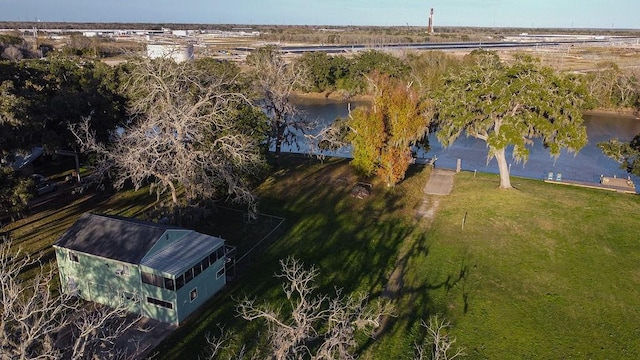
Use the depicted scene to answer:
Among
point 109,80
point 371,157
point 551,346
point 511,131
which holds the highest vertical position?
point 109,80

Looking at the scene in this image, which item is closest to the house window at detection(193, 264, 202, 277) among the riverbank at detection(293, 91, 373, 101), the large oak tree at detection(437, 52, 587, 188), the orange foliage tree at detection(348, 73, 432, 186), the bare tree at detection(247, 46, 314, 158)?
the bare tree at detection(247, 46, 314, 158)

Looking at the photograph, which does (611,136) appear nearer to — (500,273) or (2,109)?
(500,273)

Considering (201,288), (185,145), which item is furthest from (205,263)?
(185,145)

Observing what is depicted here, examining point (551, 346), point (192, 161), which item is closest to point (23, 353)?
point (192, 161)

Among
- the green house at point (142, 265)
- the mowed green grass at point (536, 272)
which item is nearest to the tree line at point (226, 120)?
the green house at point (142, 265)

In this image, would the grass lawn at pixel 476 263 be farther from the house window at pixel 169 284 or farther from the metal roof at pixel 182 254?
the metal roof at pixel 182 254

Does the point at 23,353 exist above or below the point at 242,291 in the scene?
above

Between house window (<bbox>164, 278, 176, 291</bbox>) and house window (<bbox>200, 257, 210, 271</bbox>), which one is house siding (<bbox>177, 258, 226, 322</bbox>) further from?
house window (<bbox>164, 278, 176, 291</bbox>)
